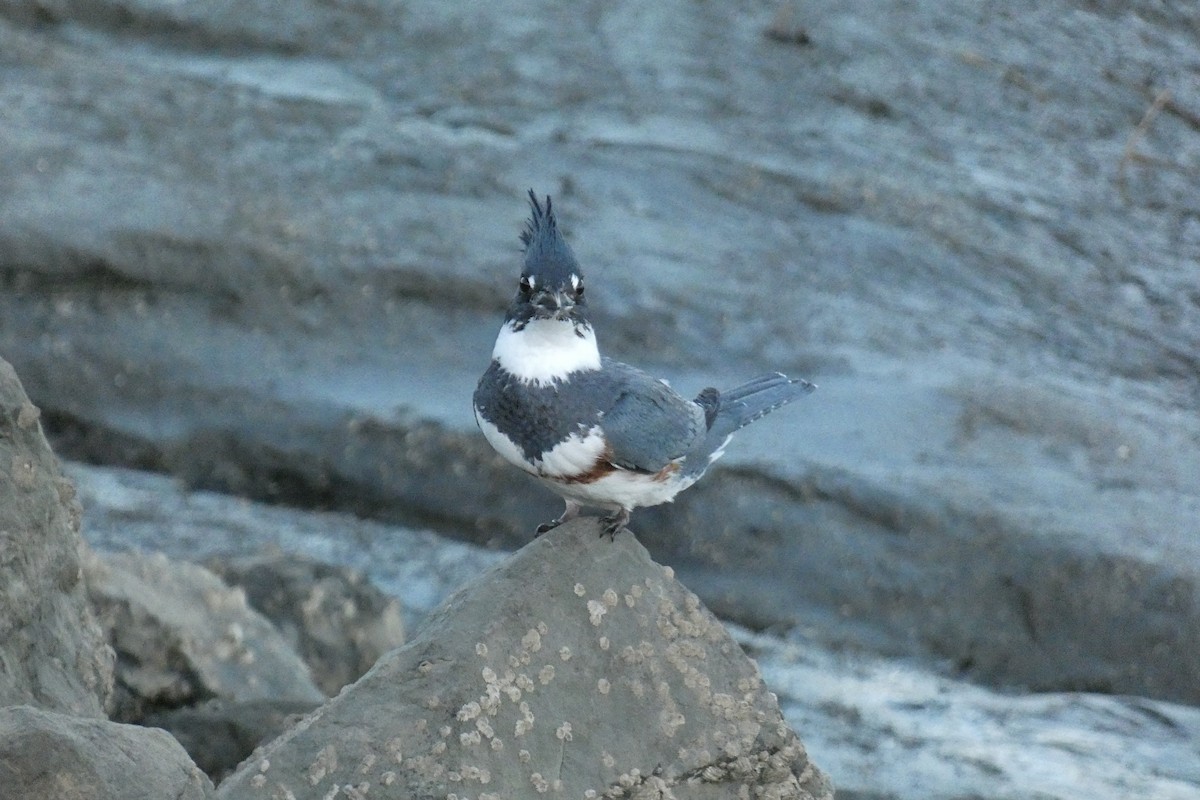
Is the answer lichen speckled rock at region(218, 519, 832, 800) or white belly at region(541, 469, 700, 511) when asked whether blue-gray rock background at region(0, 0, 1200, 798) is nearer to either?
white belly at region(541, 469, 700, 511)

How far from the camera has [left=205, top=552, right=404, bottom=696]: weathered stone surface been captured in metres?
5.96

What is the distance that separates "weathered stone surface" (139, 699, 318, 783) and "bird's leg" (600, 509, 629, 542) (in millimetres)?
1206

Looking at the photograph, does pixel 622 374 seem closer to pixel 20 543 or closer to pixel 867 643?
pixel 20 543

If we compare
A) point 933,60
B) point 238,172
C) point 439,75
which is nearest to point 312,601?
point 238,172

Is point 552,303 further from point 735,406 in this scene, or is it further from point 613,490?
point 735,406

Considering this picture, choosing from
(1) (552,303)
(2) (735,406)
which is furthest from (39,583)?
(2) (735,406)

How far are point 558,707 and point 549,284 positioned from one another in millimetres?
998

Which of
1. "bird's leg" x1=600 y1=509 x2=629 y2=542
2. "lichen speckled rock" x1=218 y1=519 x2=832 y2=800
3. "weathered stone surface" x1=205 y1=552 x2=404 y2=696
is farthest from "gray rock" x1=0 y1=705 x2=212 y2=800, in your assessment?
"weathered stone surface" x1=205 y1=552 x2=404 y2=696

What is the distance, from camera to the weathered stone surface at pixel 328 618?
5.96 metres

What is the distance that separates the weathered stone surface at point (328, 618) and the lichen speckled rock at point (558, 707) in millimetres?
2312

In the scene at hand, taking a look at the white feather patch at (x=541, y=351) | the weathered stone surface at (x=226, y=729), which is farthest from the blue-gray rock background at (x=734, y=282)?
the white feather patch at (x=541, y=351)

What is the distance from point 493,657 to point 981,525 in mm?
4366

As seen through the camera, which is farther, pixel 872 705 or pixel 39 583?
pixel 872 705

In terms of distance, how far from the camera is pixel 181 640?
5047 mm
